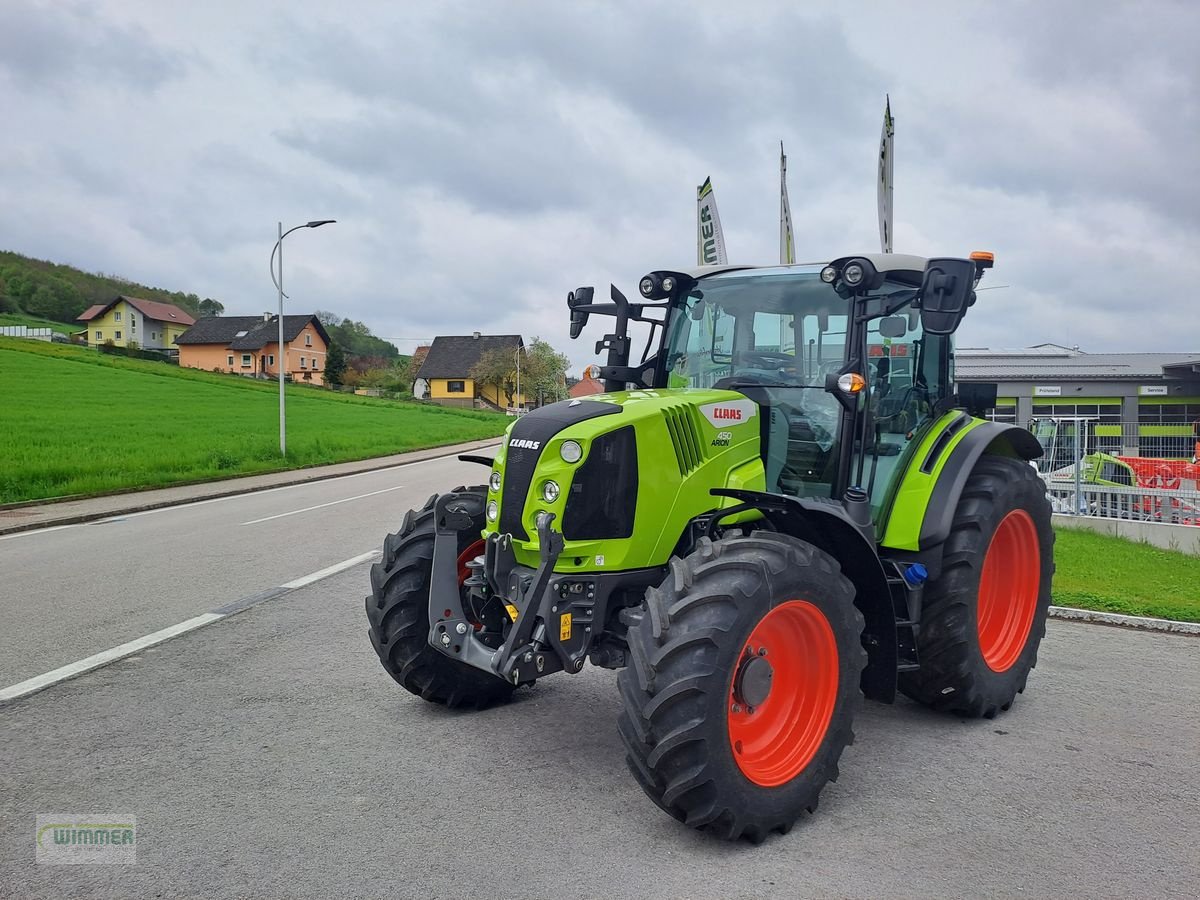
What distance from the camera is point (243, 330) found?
90562 mm

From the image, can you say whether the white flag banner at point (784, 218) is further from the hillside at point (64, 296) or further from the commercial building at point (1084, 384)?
the hillside at point (64, 296)

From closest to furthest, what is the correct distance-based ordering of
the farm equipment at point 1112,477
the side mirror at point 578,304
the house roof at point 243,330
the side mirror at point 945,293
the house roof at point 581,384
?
the side mirror at point 945,293 < the side mirror at point 578,304 < the house roof at point 581,384 < the farm equipment at point 1112,477 < the house roof at point 243,330

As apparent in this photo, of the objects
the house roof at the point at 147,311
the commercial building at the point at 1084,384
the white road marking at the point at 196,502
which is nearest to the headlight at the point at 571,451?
the white road marking at the point at 196,502

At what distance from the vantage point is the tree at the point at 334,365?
86.7m

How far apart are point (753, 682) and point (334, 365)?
287 feet

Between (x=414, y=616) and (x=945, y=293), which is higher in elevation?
(x=945, y=293)

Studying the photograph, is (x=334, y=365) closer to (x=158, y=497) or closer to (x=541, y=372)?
(x=541, y=372)

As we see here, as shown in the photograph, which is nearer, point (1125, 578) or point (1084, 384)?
point (1125, 578)

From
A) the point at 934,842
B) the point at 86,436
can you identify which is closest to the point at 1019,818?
the point at 934,842

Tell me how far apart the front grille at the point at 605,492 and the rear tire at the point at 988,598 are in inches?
75.2

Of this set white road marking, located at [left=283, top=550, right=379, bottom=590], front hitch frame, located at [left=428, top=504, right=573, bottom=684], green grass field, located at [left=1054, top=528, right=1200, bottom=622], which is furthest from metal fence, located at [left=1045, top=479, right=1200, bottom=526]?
front hitch frame, located at [left=428, top=504, right=573, bottom=684]

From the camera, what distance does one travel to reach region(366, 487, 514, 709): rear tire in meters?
4.77

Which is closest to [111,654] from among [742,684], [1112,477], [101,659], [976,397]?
[101,659]

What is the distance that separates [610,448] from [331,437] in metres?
33.5
